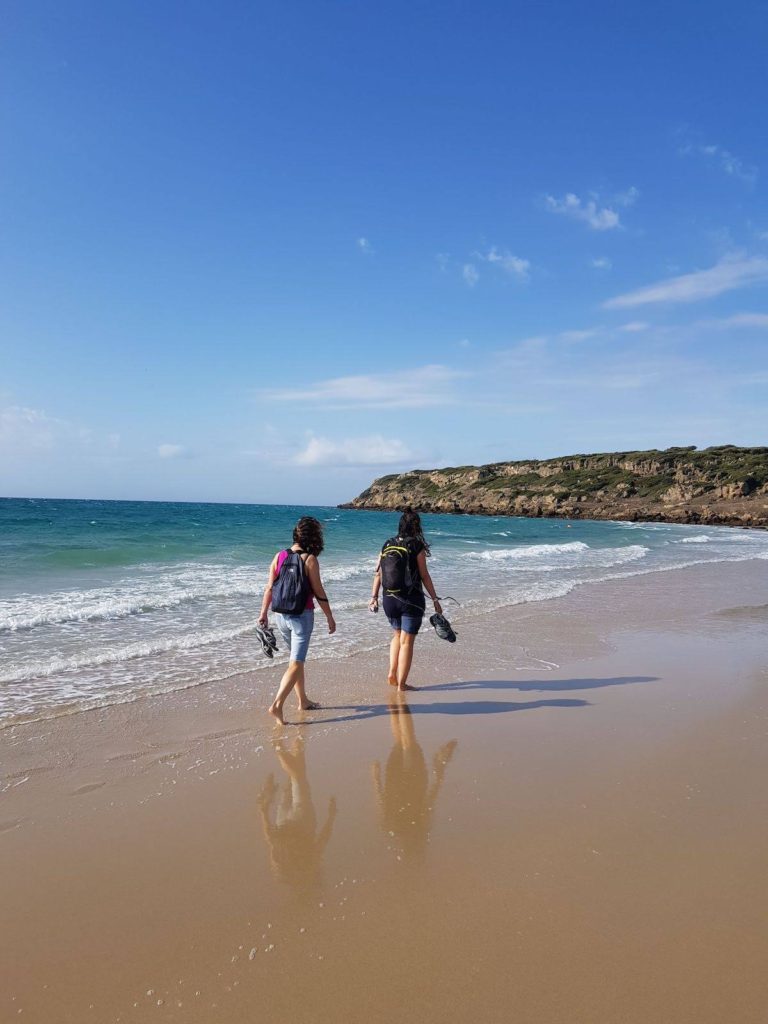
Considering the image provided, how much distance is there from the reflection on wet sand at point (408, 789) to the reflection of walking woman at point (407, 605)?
1.13 m

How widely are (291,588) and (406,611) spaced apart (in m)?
1.49

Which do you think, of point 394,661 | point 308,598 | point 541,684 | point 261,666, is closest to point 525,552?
point 541,684

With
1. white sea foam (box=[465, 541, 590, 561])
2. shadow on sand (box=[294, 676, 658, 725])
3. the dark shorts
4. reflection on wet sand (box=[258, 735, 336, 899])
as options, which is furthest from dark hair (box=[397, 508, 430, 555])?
white sea foam (box=[465, 541, 590, 561])

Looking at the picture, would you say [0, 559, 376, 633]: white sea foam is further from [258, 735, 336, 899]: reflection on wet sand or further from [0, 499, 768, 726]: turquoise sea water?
[258, 735, 336, 899]: reflection on wet sand

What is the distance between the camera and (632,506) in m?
78.2

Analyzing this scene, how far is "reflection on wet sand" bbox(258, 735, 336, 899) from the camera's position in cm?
321

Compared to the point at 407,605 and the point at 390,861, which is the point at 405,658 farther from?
the point at 390,861

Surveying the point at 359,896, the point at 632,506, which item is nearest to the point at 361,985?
the point at 359,896

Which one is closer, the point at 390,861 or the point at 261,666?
the point at 390,861

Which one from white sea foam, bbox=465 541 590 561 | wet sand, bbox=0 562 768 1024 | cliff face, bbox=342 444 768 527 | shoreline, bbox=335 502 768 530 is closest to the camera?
wet sand, bbox=0 562 768 1024

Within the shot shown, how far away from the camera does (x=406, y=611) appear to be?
6.76 meters

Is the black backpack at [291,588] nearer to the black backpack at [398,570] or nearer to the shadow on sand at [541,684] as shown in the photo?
the black backpack at [398,570]

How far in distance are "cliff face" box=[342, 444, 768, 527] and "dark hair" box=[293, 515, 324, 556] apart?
50284 mm

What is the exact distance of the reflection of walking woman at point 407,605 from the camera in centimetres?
674
